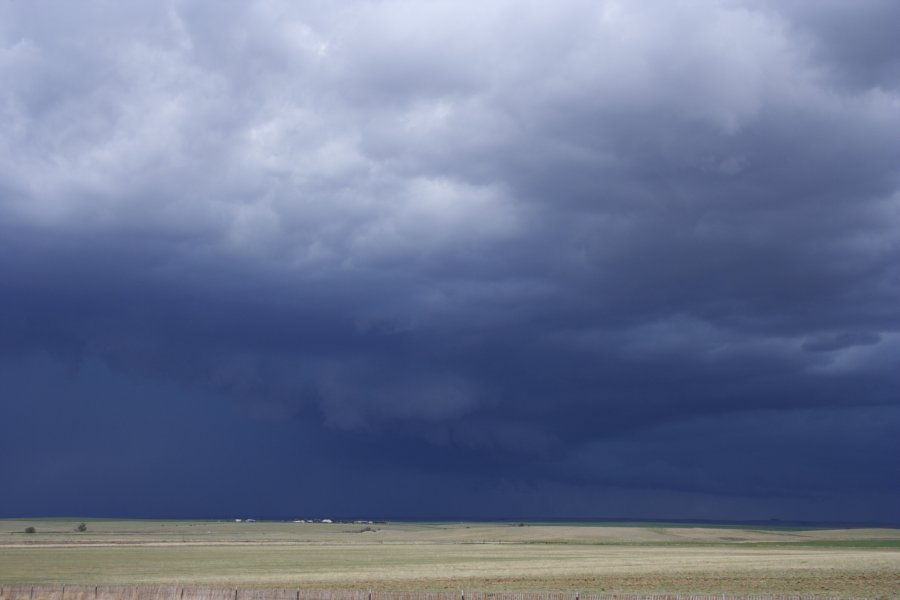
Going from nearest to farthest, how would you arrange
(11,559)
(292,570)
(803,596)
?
(803,596), (292,570), (11,559)

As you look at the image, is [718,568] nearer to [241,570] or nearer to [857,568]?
[857,568]

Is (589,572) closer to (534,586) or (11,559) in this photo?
(534,586)

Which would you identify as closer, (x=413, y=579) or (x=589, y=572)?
(x=413, y=579)

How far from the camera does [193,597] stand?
3972 centimetres

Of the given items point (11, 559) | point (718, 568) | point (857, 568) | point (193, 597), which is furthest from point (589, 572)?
point (11, 559)

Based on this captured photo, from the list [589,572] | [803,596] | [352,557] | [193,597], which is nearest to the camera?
[193,597]

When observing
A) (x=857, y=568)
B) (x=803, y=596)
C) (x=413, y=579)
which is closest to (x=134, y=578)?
(x=413, y=579)

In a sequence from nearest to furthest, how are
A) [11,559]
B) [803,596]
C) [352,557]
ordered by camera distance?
1. [803,596]
2. [11,559]
3. [352,557]

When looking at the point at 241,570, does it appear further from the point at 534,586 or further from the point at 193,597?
the point at 193,597

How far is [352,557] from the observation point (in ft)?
315

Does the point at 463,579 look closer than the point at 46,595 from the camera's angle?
No

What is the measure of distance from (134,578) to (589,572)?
31311mm

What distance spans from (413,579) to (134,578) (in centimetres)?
1855

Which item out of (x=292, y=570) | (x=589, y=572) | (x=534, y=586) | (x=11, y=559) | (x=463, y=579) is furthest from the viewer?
(x=11, y=559)
